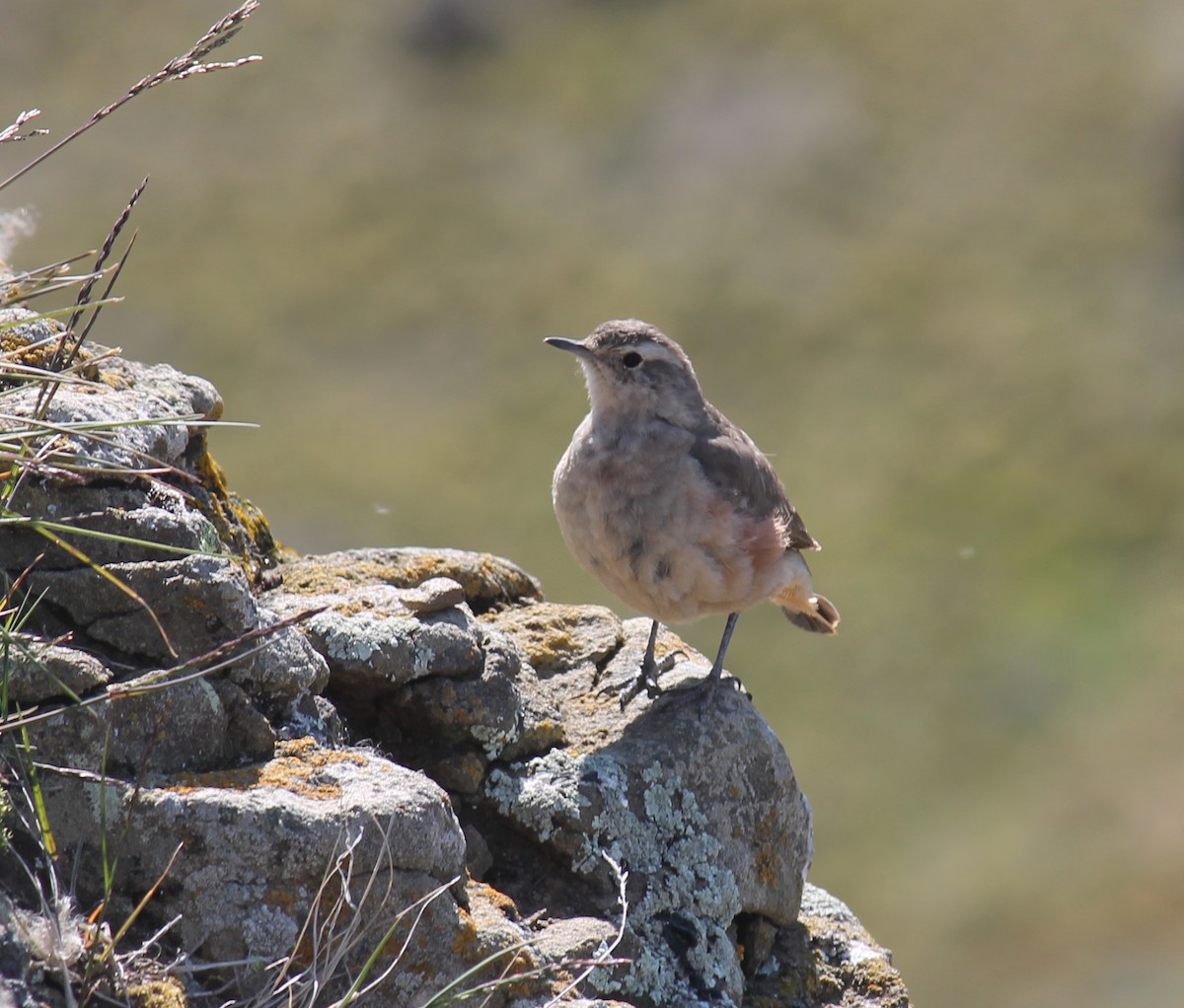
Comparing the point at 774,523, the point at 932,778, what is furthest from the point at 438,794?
the point at 932,778

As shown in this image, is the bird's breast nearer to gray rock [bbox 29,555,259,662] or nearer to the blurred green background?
gray rock [bbox 29,555,259,662]

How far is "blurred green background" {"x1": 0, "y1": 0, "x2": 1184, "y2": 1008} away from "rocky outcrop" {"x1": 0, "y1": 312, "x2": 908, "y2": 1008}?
17.6 metres

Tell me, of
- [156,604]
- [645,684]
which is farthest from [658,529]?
[156,604]

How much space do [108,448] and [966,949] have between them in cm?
2078

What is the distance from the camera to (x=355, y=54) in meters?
53.9

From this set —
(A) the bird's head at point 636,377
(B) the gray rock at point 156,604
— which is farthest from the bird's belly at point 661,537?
(B) the gray rock at point 156,604

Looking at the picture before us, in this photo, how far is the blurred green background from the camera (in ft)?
87.8

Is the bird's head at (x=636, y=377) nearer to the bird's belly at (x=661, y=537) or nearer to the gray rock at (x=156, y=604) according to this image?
the bird's belly at (x=661, y=537)

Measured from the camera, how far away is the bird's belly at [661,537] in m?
7.75

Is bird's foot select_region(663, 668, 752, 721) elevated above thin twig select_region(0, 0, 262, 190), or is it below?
below

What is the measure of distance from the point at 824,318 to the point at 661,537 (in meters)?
33.1

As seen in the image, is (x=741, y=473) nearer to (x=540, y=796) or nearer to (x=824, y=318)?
(x=540, y=796)

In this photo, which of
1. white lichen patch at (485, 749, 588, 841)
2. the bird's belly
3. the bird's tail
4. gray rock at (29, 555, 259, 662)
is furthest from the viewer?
the bird's tail

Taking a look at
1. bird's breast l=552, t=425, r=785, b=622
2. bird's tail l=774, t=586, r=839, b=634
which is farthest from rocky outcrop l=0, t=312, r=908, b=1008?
bird's tail l=774, t=586, r=839, b=634
